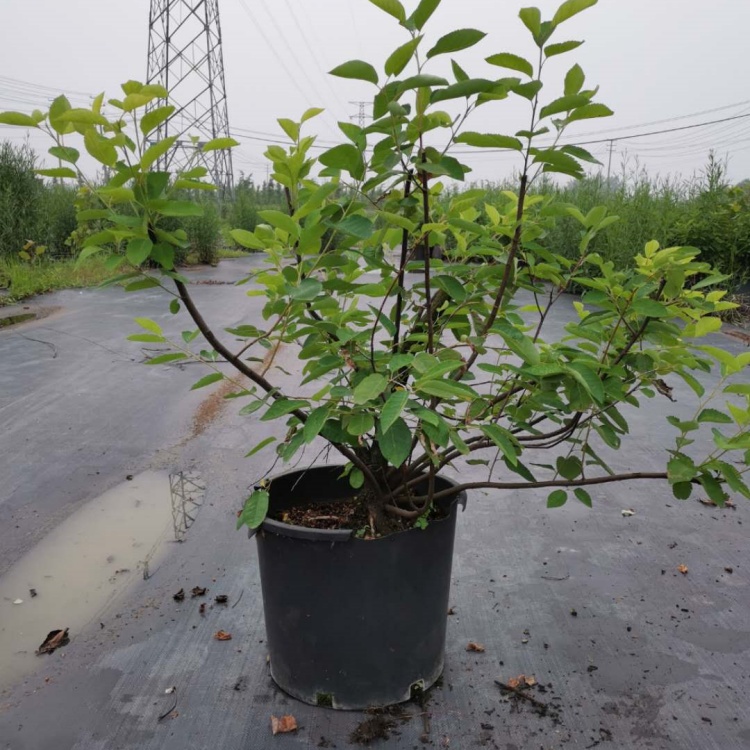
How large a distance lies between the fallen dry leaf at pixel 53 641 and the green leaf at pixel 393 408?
1342mm

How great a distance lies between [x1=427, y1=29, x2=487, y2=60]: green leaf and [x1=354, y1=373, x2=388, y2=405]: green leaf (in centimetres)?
50

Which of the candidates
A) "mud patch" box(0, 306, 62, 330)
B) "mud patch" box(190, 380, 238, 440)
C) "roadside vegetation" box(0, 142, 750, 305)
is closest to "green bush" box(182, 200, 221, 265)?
"roadside vegetation" box(0, 142, 750, 305)

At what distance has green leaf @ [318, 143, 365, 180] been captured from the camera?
Result: 1.04 meters

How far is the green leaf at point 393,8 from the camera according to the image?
0.94 metres

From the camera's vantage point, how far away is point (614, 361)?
1339 mm

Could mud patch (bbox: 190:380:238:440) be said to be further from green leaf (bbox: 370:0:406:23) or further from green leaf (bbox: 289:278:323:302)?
green leaf (bbox: 370:0:406:23)

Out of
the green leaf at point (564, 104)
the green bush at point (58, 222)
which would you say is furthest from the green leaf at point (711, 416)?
the green bush at point (58, 222)

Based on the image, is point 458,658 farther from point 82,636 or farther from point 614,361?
point 82,636

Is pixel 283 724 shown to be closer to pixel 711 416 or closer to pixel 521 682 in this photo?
pixel 521 682

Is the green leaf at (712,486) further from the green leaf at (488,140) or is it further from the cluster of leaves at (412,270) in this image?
the green leaf at (488,140)

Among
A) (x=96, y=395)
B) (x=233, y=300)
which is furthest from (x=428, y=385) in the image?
(x=233, y=300)

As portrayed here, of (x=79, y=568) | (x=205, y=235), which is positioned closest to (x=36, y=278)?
(x=205, y=235)

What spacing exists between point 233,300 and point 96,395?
15.2 feet

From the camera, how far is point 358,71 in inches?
37.6
